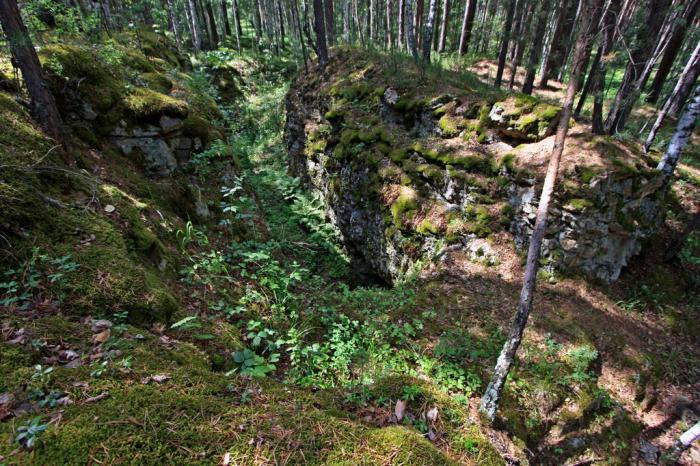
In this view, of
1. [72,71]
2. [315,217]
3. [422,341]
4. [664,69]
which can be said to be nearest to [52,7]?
[72,71]

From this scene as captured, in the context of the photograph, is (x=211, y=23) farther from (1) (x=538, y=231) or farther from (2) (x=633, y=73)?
(1) (x=538, y=231)

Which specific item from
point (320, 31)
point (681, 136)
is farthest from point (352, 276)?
point (320, 31)

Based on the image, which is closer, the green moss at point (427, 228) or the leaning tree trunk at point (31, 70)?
the leaning tree trunk at point (31, 70)

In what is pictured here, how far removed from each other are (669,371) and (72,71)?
39.4ft

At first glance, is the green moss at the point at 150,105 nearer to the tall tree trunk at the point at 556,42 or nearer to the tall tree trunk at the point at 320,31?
the tall tree trunk at the point at 320,31

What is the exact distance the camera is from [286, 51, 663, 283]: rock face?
7.03 meters

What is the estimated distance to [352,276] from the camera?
33.9 ft

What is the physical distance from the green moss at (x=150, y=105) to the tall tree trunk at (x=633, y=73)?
36.7ft

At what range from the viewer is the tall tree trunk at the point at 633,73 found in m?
9.46

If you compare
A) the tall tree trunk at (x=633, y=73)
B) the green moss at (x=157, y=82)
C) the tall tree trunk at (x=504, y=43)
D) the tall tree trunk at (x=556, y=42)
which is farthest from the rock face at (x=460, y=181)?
the tall tree trunk at (x=556, y=42)

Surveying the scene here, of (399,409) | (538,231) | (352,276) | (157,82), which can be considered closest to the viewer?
(399,409)

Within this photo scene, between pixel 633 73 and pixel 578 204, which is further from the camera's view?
pixel 633 73

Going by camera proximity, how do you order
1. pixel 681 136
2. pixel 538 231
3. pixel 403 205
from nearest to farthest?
pixel 538 231 → pixel 681 136 → pixel 403 205

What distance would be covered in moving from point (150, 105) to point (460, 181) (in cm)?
721
